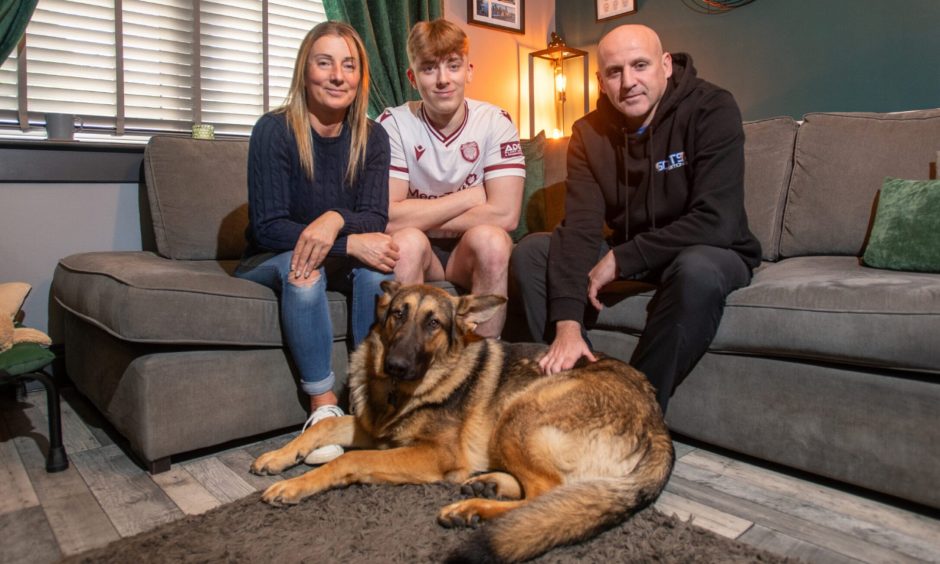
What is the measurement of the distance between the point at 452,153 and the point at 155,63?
2.01 m

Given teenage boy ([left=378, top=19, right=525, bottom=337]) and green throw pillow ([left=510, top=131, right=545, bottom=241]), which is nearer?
teenage boy ([left=378, top=19, right=525, bottom=337])

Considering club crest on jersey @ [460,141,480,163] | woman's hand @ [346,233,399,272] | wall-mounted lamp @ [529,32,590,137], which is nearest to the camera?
woman's hand @ [346,233,399,272]

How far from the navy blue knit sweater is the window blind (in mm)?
1662

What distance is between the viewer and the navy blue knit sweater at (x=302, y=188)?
7.11ft

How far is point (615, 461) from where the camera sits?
5.02ft

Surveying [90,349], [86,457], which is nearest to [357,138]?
[90,349]

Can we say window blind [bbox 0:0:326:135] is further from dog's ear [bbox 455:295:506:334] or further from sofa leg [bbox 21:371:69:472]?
dog's ear [bbox 455:295:506:334]

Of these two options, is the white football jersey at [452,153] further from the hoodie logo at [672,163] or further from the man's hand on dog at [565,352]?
the man's hand on dog at [565,352]

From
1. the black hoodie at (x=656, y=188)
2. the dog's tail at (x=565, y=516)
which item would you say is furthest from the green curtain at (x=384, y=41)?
the dog's tail at (x=565, y=516)

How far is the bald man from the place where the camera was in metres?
1.96

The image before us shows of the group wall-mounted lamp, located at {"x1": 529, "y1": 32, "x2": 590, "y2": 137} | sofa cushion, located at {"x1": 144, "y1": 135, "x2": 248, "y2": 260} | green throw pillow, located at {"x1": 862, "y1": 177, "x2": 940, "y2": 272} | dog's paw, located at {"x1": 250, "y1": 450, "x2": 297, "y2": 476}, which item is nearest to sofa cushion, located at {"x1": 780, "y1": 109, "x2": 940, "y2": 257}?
green throw pillow, located at {"x1": 862, "y1": 177, "x2": 940, "y2": 272}

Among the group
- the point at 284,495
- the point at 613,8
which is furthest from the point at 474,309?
the point at 613,8

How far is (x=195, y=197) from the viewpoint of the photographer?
2885 millimetres

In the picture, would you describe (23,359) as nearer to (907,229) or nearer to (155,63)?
(155,63)
